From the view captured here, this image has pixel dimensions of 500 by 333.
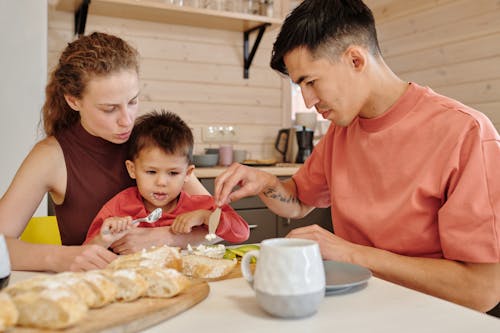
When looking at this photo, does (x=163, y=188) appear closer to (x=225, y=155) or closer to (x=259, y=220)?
(x=259, y=220)

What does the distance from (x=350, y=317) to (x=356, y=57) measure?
711 mm

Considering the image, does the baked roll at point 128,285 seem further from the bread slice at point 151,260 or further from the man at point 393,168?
the man at point 393,168

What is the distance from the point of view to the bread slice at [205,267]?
1.03 m

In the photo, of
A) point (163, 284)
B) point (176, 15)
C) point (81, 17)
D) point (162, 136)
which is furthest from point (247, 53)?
point (163, 284)

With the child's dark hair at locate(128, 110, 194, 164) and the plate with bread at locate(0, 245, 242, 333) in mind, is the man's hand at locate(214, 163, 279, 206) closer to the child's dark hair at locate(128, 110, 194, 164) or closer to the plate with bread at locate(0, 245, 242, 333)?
the child's dark hair at locate(128, 110, 194, 164)

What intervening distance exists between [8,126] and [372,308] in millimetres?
2079

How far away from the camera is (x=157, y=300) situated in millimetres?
820

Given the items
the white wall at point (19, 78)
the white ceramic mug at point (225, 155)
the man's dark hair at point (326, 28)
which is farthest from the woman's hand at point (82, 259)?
the white ceramic mug at point (225, 155)

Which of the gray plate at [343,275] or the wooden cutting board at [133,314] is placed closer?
the wooden cutting board at [133,314]

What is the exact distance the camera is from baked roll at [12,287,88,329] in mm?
696

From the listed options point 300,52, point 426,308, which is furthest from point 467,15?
point 426,308

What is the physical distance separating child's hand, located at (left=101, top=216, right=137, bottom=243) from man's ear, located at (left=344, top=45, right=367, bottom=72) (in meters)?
0.66

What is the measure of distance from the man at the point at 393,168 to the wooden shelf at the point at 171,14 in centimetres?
183

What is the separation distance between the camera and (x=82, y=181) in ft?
5.09
